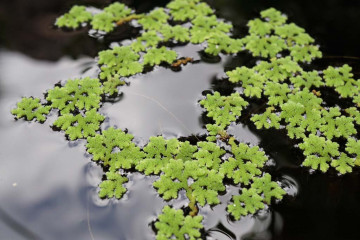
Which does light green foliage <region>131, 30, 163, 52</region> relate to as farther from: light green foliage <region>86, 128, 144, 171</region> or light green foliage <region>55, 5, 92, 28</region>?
light green foliage <region>86, 128, 144, 171</region>

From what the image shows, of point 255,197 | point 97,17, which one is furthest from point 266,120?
point 97,17

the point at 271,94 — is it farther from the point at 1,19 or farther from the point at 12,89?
the point at 1,19

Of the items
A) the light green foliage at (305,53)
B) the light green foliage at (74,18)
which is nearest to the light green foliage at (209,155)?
the light green foliage at (305,53)

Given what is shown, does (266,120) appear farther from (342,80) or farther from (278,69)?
(342,80)

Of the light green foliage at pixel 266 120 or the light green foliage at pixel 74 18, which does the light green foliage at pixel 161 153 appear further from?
the light green foliage at pixel 74 18

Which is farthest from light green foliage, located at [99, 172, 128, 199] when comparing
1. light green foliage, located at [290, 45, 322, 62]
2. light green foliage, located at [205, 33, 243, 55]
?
light green foliage, located at [290, 45, 322, 62]
